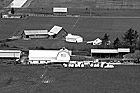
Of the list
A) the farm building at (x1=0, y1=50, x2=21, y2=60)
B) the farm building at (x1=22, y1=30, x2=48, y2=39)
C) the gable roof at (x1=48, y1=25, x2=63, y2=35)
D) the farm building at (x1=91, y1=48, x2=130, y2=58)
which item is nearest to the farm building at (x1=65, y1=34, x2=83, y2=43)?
the gable roof at (x1=48, y1=25, x2=63, y2=35)

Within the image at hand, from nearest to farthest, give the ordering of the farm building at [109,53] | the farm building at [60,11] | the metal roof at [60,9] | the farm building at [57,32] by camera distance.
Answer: the farm building at [109,53] < the farm building at [57,32] < the farm building at [60,11] < the metal roof at [60,9]

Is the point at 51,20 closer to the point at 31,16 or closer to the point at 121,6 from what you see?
the point at 31,16

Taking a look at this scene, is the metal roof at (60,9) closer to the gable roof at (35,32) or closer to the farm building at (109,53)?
the gable roof at (35,32)

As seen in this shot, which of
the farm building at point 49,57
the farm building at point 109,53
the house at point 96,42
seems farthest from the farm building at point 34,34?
the farm building at point 109,53

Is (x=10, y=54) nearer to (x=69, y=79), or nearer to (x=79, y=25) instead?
(x=69, y=79)

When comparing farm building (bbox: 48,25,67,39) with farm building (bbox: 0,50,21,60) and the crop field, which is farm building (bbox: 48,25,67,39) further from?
farm building (bbox: 0,50,21,60)

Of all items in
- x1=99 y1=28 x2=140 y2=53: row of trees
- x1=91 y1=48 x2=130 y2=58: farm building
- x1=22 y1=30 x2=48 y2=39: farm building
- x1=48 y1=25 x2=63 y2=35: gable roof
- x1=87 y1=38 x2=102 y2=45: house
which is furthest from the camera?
x1=48 y1=25 x2=63 y2=35: gable roof
